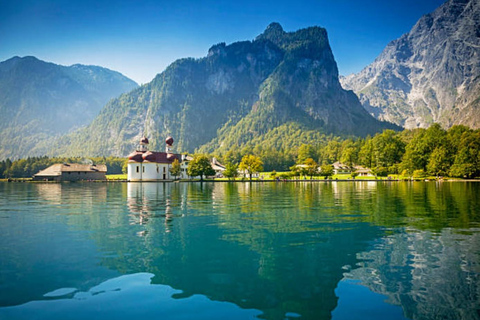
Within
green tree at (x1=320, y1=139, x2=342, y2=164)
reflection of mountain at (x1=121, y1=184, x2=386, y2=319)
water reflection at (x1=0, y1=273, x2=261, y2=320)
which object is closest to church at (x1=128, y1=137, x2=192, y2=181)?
green tree at (x1=320, y1=139, x2=342, y2=164)

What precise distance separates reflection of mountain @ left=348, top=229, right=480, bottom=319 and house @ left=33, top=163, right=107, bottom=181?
462ft

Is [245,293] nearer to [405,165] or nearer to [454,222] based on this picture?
[454,222]

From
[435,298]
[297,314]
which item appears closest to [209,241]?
[297,314]

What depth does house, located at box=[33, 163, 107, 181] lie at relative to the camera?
135625 mm

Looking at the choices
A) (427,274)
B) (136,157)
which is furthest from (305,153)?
(427,274)

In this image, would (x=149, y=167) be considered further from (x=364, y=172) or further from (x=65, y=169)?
(x=364, y=172)

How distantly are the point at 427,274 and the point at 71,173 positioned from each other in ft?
483

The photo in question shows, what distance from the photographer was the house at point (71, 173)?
445ft

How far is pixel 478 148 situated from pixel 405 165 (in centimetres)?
2334

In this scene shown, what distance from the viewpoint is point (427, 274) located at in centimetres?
1172

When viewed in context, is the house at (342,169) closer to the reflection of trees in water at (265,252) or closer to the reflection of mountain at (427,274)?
the reflection of trees in water at (265,252)

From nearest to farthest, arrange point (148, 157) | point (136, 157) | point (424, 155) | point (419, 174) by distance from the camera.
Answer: point (419, 174)
point (424, 155)
point (136, 157)
point (148, 157)

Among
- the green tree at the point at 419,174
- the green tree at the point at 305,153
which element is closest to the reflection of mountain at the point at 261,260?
the green tree at the point at 419,174

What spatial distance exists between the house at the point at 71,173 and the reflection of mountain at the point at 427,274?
141 meters
